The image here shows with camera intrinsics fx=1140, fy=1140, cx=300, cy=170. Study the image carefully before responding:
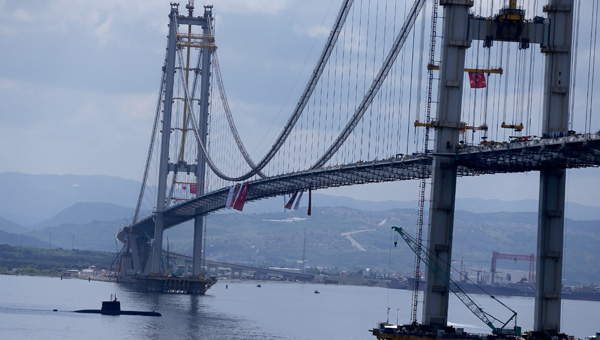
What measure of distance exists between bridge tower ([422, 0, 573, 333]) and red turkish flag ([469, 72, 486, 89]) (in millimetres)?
680

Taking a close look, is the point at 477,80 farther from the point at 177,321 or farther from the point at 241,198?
the point at 241,198

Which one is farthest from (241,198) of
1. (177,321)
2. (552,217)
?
(552,217)

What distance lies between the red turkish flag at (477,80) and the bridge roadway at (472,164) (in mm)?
3559

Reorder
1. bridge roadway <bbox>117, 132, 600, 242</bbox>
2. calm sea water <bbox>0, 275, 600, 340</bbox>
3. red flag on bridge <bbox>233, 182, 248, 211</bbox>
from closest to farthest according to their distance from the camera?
1. bridge roadway <bbox>117, 132, 600, 242</bbox>
2. calm sea water <bbox>0, 275, 600, 340</bbox>
3. red flag on bridge <bbox>233, 182, 248, 211</bbox>

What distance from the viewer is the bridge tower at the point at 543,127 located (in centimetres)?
6216

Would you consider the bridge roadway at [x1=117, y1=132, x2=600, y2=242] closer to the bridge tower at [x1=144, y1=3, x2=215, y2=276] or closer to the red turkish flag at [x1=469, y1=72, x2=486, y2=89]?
the red turkish flag at [x1=469, y1=72, x2=486, y2=89]

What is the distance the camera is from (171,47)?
155375 mm

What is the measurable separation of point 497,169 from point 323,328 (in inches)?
1714

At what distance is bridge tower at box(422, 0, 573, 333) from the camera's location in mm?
62156

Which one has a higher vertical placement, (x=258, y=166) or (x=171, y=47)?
(x=171, y=47)

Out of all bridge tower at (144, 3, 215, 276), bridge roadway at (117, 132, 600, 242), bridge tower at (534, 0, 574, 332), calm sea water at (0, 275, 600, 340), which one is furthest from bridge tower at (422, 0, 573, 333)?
bridge tower at (144, 3, 215, 276)

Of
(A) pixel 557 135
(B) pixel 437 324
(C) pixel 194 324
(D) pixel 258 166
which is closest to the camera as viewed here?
(A) pixel 557 135

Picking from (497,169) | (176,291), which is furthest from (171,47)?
(497,169)

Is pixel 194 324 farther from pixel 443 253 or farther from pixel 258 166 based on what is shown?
pixel 443 253
